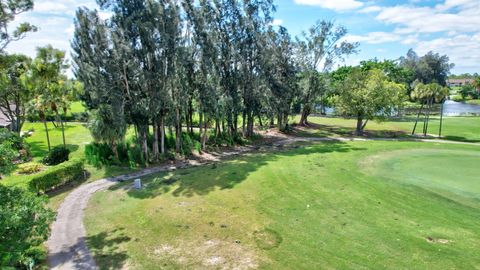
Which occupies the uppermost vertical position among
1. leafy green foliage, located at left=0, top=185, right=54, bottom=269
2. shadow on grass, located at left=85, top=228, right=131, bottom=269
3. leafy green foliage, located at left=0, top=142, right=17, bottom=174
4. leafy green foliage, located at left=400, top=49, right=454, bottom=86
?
leafy green foliage, located at left=400, top=49, right=454, bottom=86

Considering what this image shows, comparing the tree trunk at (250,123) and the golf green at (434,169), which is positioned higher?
the tree trunk at (250,123)

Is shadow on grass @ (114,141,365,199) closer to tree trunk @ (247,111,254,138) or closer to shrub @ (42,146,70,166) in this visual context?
shrub @ (42,146,70,166)

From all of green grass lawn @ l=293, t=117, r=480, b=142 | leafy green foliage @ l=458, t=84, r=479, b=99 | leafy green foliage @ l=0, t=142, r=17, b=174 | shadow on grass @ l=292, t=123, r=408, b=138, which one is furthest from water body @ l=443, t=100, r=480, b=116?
leafy green foliage @ l=0, t=142, r=17, b=174

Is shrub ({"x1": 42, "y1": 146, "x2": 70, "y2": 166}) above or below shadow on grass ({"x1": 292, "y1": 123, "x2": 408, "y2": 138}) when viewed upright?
above

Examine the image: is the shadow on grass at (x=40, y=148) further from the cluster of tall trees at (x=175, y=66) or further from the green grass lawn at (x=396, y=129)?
the green grass lawn at (x=396, y=129)

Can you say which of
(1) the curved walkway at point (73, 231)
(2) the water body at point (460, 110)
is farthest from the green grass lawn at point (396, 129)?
(1) the curved walkway at point (73, 231)

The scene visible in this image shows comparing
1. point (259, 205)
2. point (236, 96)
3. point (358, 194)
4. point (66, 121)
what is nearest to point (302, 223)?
point (259, 205)

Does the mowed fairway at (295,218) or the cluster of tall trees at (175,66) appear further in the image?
the cluster of tall trees at (175,66)

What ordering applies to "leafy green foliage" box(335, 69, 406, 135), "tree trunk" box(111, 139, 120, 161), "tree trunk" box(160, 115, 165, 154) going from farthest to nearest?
"leafy green foliage" box(335, 69, 406, 135) → "tree trunk" box(160, 115, 165, 154) → "tree trunk" box(111, 139, 120, 161)
